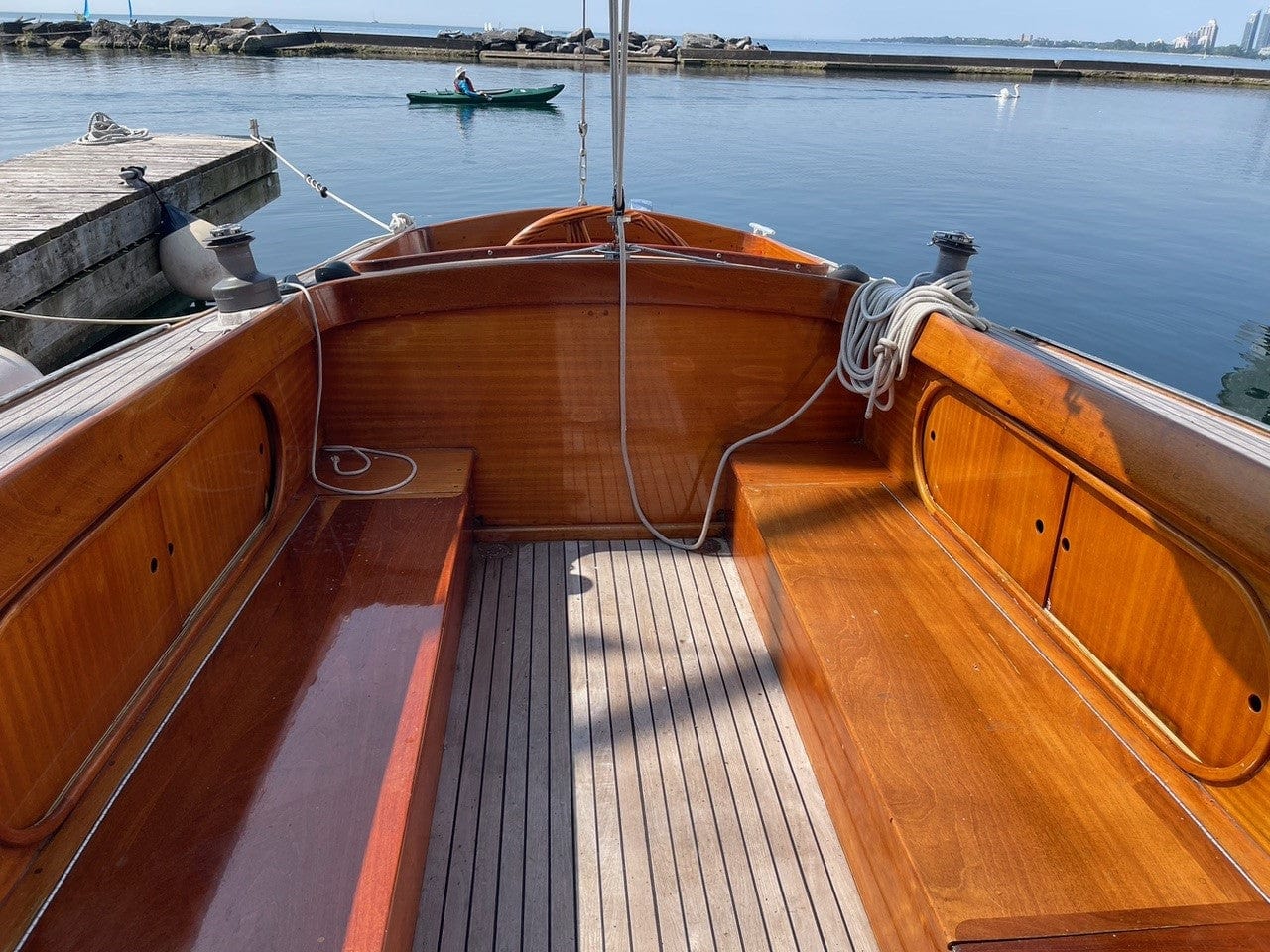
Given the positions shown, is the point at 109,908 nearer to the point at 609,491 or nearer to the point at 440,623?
the point at 440,623

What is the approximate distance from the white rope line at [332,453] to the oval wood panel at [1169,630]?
169 centimetres

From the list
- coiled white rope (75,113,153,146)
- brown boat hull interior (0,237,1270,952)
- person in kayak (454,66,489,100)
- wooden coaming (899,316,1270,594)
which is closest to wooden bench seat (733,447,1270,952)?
brown boat hull interior (0,237,1270,952)

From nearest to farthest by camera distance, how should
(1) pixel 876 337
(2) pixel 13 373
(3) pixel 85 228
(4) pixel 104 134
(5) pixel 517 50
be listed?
(1) pixel 876 337, (2) pixel 13 373, (3) pixel 85 228, (4) pixel 104 134, (5) pixel 517 50

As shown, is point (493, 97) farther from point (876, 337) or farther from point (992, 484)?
point (992, 484)

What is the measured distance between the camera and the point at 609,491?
270 centimetres

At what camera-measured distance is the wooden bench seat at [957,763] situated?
1199 millimetres

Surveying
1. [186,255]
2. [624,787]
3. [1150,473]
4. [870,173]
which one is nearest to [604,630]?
[624,787]

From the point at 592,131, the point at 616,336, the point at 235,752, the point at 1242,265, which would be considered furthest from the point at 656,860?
the point at 592,131

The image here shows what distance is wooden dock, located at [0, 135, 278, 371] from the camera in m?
5.46

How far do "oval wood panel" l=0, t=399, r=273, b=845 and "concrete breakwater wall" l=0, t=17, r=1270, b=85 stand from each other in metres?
41.5

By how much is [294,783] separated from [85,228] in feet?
20.1

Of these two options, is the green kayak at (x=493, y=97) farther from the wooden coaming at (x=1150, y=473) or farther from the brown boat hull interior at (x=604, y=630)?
the wooden coaming at (x=1150, y=473)

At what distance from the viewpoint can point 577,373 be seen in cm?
256

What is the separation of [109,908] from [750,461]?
1.90 m
